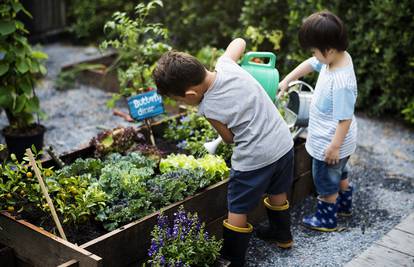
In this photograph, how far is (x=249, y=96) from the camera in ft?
8.98

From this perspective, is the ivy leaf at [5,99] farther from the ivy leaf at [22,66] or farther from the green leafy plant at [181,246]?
the green leafy plant at [181,246]

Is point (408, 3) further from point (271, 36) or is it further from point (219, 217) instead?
point (219, 217)

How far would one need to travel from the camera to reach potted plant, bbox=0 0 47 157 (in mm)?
4086

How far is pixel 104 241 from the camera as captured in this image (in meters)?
2.59

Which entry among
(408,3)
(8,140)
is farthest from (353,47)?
(8,140)

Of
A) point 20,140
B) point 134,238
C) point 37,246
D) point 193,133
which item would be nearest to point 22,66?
point 20,140

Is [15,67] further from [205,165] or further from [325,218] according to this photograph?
[325,218]

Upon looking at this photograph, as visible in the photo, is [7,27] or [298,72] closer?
[298,72]

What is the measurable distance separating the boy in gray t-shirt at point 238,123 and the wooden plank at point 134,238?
8.7 inches

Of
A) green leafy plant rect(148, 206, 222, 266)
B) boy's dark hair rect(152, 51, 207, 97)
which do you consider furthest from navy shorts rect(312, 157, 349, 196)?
boy's dark hair rect(152, 51, 207, 97)

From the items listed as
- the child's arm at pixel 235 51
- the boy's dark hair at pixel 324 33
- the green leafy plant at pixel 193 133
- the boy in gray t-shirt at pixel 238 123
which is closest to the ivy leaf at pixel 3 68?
the green leafy plant at pixel 193 133

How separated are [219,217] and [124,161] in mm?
679

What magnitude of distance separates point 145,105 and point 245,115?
1181 millimetres

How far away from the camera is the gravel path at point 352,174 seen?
10.6 ft
